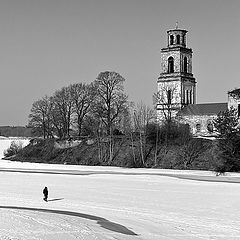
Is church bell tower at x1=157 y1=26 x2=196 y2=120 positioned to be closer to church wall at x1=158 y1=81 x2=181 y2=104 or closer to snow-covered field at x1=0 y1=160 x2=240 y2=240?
church wall at x1=158 y1=81 x2=181 y2=104

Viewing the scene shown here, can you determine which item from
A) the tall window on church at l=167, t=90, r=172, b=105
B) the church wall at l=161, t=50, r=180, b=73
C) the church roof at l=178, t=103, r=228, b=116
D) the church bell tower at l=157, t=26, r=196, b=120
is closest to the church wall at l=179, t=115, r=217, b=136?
the church roof at l=178, t=103, r=228, b=116

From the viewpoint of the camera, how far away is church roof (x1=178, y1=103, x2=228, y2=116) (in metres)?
73.3

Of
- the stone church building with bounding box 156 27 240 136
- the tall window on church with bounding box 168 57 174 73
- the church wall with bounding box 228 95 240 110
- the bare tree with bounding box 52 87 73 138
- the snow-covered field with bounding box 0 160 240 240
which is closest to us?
the snow-covered field with bounding box 0 160 240 240

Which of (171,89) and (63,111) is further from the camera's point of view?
(171,89)

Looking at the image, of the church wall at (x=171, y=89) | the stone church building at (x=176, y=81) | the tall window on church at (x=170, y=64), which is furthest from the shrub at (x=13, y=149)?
the tall window on church at (x=170, y=64)

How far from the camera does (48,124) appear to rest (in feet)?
262

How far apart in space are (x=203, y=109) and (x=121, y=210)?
51.3 m

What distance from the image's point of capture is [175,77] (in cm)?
8044

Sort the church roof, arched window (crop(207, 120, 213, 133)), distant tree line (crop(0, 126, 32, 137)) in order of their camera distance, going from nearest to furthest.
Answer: arched window (crop(207, 120, 213, 133))
the church roof
distant tree line (crop(0, 126, 32, 137))

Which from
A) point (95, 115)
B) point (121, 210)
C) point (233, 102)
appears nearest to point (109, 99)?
point (95, 115)

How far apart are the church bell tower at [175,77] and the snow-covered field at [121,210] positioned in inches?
1543

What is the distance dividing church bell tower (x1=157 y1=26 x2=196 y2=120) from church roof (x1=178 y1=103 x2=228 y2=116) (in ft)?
6.92

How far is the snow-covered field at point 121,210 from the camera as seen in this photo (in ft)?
65.3

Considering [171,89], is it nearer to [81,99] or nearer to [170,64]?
[170,64]
